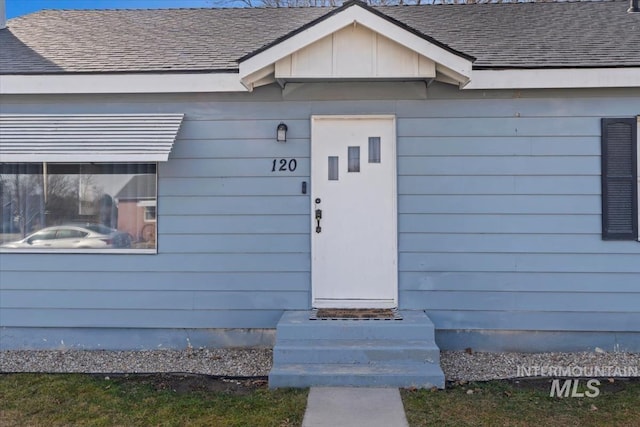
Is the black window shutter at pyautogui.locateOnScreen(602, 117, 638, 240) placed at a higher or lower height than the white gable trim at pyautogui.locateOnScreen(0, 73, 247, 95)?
lower

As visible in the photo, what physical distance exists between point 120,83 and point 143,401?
3194 mm

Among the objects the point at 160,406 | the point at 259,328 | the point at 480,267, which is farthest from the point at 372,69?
the point at 160,406

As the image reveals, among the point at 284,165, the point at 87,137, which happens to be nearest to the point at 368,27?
the point at 284,165

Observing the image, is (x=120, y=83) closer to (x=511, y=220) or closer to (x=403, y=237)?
(x=403, y=237)

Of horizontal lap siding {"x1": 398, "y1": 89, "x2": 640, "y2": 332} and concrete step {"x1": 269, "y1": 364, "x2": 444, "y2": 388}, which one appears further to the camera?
horizontal lap siding {"x1": 398, "y1": 89, "x2": 640, "y2": 332}

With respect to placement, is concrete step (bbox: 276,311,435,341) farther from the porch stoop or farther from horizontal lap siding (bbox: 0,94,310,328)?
horizontal lap siding (bbox: 0,94,310,328)

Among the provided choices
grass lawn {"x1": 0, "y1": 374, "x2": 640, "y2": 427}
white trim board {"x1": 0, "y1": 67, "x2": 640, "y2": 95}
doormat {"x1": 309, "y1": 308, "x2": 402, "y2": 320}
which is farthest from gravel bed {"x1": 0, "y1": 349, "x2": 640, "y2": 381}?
white trim board {"x1": 0, "y1": 67, "x2": 640, "y2": 95}

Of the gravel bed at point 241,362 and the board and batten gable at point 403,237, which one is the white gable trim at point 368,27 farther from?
the gravel bed at point 241,362

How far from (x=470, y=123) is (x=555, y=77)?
3.05 ft

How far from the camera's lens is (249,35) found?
6.26 metres

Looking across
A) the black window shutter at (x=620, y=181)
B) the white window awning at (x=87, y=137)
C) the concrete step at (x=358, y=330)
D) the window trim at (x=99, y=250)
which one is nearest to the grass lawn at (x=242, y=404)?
the concrete step at (x=358, y=330)

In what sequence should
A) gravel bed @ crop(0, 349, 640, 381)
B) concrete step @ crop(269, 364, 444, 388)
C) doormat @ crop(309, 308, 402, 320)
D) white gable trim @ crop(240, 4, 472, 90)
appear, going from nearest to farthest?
concrete step @ crop(269, 364, 444, 388) → white gable trim @ crop(240, 4, 472, 90) → gravel bed @ crop(0, 349, 640, 381) → doormat @ crop(309, 308, 402, 320)

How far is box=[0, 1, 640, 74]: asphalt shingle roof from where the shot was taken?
17.0 ft

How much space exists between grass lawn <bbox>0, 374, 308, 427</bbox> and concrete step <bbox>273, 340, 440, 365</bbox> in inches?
13.5
